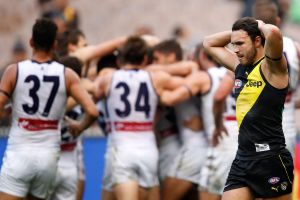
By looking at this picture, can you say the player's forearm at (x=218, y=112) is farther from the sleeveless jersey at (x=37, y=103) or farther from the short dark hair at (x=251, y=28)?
the short dark hair at (x=251, y=28)

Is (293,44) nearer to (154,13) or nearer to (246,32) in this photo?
(246,32)

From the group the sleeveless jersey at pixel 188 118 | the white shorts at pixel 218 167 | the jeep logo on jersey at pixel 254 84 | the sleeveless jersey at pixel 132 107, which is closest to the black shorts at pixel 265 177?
the jeep logo on jersey at pixel 254 84

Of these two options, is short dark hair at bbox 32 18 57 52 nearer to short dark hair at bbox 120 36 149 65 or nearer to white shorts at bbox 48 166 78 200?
short dark hair at bbox 120 36 149 65

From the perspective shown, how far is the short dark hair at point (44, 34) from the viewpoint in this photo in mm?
11164

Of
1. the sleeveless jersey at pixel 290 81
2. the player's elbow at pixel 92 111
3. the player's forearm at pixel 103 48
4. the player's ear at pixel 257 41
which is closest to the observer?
the player's ear at pixel 257 41

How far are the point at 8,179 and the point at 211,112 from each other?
310 cm

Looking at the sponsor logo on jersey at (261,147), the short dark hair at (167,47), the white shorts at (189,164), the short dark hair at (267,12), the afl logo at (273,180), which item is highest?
the short dark hair at (267,12)

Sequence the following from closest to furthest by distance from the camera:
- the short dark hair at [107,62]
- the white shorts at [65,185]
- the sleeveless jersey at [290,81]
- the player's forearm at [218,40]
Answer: the player's forearm at [218,40] < the white shorts at [65,185] < the sleeveless jersey at [290,81] < the short dark hair at [107,62]

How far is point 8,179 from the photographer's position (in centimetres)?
1129

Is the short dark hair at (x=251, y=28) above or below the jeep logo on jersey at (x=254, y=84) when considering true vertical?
above

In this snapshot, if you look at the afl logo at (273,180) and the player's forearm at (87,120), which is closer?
the afl logo at (273,180)

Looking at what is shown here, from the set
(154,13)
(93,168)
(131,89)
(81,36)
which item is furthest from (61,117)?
(154,13)

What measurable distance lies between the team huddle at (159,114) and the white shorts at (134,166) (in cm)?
1

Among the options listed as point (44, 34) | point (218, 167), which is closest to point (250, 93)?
point (44, 34)
